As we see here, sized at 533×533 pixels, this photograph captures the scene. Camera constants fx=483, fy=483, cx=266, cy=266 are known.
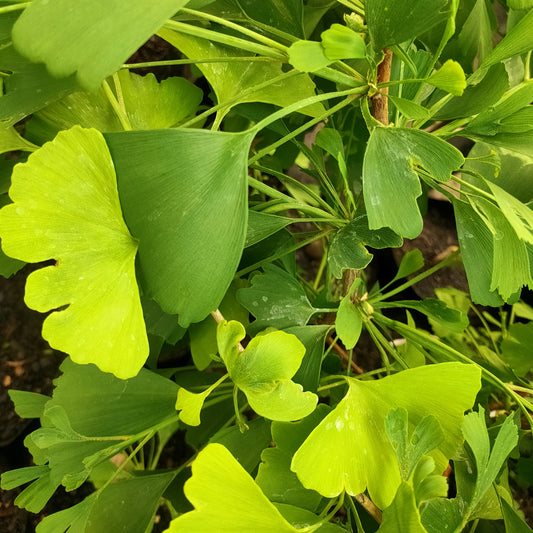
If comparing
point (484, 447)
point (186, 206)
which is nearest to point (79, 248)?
point (186, 206)

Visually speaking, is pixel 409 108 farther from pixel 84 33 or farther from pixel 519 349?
pixel 519 349

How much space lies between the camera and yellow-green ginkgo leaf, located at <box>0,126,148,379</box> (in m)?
0.33

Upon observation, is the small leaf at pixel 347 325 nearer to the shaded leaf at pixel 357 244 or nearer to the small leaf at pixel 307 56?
the shaded leaf at pixel 357 244

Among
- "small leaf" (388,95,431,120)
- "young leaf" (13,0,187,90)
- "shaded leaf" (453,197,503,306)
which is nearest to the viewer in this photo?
"young leaf" (13,0,187,90)

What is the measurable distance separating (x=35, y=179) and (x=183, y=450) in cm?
71

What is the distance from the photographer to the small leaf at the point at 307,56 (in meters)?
0.32

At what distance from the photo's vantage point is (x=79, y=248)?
35 centimetres

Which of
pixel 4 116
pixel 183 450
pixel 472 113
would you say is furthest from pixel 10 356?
pixel 472 113

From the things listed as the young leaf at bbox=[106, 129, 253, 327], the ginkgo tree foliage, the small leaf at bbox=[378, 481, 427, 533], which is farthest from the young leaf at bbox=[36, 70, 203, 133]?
the small leaf at bbox=[378, 481, 427, 533]

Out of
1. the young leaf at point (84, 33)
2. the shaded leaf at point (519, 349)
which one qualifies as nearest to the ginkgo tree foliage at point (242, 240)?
the young leaf at point (84, 33)

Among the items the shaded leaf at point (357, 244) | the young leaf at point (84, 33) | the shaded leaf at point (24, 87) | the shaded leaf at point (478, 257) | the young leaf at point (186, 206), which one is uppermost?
the young leaf at point (84, 33)

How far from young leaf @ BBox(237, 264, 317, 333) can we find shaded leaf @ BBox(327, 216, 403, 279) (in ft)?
0.31

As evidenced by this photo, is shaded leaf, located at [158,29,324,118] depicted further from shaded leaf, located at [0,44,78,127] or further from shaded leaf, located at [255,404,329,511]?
shaded leaf, located at [255,404,329,511]

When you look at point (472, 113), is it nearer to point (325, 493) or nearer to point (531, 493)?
point (325, 493)
